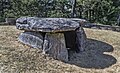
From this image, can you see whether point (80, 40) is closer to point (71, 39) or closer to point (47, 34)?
point (71, 39)

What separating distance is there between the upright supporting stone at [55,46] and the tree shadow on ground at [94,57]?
305 mm

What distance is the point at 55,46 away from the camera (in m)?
5.64

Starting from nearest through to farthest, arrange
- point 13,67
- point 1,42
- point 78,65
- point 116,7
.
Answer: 1. point 13,67
2. point 78,65
3. point 1,42
4. point 116,7

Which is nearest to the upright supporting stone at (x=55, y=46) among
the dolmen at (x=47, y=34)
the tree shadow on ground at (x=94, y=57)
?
the dolmen at (x=47, y=34)

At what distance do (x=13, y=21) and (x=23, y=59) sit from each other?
4.66 m

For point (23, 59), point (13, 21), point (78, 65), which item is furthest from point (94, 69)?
point (13, 21)

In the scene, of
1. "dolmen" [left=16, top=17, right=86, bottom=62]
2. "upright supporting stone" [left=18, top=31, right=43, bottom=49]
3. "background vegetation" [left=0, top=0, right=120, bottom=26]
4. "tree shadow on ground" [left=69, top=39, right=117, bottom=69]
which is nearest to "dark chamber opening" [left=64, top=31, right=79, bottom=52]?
"tree shadow on ground" [left=69, top=39, right=117, bottom=69]

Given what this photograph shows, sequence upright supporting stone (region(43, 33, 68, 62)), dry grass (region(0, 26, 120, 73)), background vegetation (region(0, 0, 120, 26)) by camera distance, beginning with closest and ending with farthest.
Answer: dry grass (region(0, 26, 120, 73)) → upright supporting stone (region(43, 33, 68, 62)) → background vegetation (region(0, 0, 120, 26))

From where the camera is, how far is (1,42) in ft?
19.3

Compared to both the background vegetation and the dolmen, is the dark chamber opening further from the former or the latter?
the background vegetation

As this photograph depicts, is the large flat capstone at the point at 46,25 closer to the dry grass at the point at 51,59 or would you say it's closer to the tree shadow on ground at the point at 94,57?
the dry grass at the point at 51,59

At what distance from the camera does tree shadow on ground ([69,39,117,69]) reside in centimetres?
570

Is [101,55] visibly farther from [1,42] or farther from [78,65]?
[1,42]

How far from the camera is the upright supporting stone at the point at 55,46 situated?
219 inches
